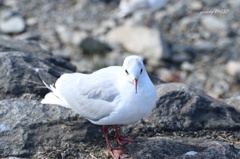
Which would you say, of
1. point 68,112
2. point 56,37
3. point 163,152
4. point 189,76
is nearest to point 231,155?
point 163,152

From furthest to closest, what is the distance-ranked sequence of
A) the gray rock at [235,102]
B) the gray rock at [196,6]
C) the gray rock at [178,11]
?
the gray rock at [196,6] → the gray rock at [178,11] → the gray rock at [235,102]

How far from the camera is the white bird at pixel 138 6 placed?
36.9 ft

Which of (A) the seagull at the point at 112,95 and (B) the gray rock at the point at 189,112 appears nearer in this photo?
(A) the seagull at the point at 112,95

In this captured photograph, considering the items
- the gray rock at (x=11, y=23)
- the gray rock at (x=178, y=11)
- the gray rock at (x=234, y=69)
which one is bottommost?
the gray rock at (x=234, y=69)

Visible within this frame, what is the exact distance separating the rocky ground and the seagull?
0.23 m

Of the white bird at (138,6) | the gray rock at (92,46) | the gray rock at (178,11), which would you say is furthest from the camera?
the gray rock at (178,11)

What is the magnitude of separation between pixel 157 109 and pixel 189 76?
5136 millimetres

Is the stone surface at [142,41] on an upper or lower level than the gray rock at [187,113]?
upper

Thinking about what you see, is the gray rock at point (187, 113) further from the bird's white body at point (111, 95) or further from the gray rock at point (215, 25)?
the gray rock at point (215, 25)

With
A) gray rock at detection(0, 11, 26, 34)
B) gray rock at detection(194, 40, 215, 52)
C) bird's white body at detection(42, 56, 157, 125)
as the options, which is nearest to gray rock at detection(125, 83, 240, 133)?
bird's white body at detection(42, 56, 157, 125)

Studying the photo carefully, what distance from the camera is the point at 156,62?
9.81m

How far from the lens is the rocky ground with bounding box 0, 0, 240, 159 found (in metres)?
4.13

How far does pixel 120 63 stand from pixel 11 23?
303 centimetres

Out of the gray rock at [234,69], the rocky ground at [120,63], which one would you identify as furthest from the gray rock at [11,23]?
the gray rock at [234,69]
